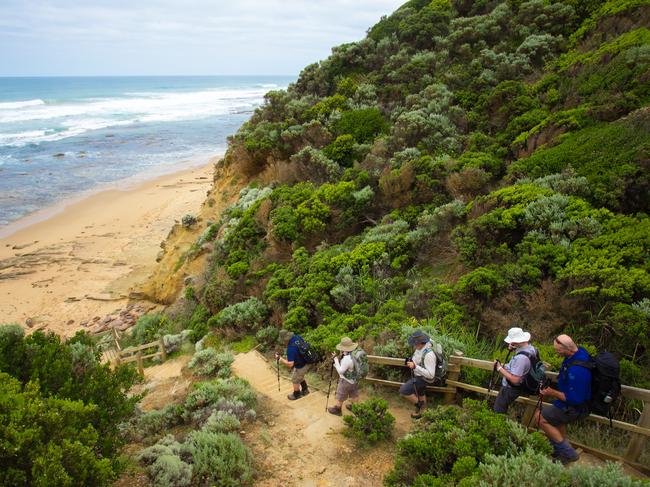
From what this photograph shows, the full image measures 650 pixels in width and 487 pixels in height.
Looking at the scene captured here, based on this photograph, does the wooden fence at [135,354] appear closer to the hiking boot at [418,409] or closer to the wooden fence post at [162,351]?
the wooden fence post at [162,351]

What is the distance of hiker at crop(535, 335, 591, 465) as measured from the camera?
4852 mm

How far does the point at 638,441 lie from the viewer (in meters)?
4.86

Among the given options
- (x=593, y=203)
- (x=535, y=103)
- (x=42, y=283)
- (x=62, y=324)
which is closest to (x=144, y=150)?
(x=42, y=283)

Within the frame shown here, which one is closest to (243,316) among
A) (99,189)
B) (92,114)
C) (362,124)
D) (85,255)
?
(362,124)

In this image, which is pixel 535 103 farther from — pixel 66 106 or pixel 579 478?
pixel 66 106

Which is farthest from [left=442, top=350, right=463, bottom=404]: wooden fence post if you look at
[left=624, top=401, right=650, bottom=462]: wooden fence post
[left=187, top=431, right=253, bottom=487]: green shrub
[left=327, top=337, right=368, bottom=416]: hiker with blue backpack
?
[left=187, top=431, right=253, bottom=487]: green shrub

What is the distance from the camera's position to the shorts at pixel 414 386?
20.9 ft

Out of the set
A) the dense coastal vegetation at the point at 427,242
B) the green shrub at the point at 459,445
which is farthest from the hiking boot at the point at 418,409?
the green shrub at the point at 459,445

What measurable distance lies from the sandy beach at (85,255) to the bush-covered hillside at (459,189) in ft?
19.6

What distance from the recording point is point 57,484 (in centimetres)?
391

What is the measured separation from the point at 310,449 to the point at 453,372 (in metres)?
2.21

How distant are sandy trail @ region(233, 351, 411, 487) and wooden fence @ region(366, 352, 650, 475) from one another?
69 cm

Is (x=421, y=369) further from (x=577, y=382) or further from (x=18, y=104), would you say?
(x=18, y=104)

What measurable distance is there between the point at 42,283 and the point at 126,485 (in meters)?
16.9
